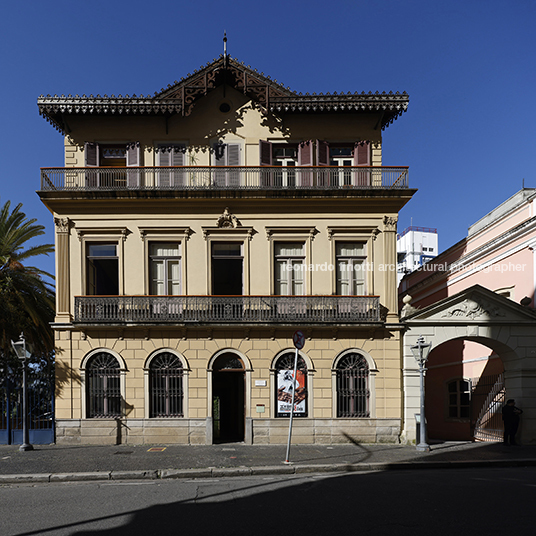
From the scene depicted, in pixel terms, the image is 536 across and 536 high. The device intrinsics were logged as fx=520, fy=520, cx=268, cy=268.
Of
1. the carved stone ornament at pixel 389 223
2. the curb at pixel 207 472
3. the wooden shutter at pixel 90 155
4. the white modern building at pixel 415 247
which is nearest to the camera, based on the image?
the curb at pixel 207 472

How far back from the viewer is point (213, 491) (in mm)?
9711

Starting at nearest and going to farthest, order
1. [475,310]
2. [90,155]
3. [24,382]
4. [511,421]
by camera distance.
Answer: [24,382]
[511,421]
[475,310]
[90,155]

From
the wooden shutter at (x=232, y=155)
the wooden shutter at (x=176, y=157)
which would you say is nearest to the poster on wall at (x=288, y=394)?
the wooden shutter at (x=232, y=155)

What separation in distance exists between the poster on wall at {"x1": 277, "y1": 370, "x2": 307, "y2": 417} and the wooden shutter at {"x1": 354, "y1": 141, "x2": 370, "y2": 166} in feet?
25.1

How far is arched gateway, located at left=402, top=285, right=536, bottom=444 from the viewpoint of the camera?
55.2 ft

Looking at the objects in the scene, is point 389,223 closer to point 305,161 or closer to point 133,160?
point 305,161

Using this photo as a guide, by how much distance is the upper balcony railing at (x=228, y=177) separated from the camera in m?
17.9

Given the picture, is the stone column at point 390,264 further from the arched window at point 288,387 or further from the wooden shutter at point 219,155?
the wooden shutter at point 219,155

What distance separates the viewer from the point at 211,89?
1848cm

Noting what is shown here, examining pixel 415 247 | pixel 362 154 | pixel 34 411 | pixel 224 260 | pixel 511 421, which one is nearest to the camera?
pixel 511 421

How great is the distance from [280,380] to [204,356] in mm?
2644

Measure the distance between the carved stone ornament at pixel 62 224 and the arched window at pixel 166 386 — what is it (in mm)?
5334

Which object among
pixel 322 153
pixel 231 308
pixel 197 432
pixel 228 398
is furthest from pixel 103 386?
pixel 322 153

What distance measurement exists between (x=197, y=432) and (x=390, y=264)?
8.54 m
